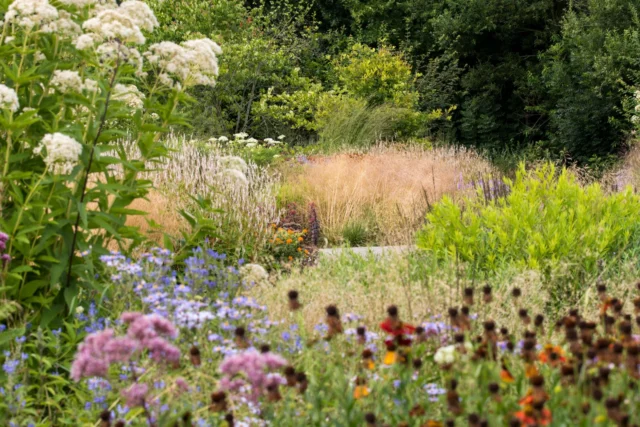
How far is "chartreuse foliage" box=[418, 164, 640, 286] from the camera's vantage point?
467 centimetres

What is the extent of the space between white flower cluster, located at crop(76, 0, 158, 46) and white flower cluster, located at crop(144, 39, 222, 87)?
0.18m

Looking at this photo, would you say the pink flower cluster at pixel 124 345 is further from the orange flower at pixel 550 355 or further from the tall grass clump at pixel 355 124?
the tall grass clump at pixel 355 124

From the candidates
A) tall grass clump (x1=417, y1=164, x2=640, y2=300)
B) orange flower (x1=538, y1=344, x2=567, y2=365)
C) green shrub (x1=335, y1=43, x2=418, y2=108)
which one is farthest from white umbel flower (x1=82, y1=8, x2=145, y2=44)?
green shrub (x1=335, y1=43, x2=418, y2=108)

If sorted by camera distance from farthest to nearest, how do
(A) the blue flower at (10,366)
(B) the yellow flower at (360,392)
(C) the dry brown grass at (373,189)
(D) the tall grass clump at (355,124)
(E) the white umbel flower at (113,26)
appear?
1. (D) the tall grass clump at (355,124)
2. (C) the dry brown grass at (373,189)
3. (E) the white umbel flower at (113,26)
4. (A) the blue flower at (10,366)
5. (B) the yellow flower at (360,392)

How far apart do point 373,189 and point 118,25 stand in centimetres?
544

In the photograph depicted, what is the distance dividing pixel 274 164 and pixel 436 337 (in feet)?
25.8

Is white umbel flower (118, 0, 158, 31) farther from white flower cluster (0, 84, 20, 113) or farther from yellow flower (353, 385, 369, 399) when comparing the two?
yellow flower (353, 385, 369, 399)

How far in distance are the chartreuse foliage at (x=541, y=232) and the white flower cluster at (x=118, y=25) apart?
7.90 feet

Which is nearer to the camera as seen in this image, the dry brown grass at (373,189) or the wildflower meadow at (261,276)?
the wildflower meadow at (261,276)

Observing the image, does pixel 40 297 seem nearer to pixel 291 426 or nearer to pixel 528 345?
pixel 291 426

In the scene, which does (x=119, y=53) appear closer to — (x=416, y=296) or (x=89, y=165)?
(x=89, y=165)

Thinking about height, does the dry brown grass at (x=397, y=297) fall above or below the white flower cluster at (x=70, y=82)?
below

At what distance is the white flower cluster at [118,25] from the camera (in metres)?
3.36

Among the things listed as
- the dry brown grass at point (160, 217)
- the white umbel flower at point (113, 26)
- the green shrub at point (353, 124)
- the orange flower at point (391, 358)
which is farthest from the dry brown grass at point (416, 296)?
the green shrub at point (353, 124)
